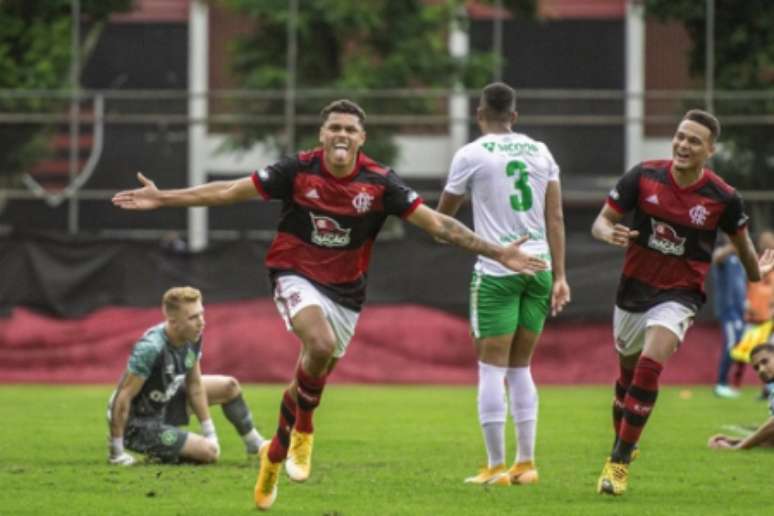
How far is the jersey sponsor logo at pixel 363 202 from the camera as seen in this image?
9.80m

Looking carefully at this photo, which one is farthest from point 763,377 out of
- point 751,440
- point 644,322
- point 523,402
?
point 523,402

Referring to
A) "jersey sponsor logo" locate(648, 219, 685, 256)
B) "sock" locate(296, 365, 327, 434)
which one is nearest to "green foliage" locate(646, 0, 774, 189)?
"jersey sponsor logo" locate(648, 219, 685, 256)

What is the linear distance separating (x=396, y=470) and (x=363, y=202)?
8.53 ft

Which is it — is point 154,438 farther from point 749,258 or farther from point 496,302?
point 749,258

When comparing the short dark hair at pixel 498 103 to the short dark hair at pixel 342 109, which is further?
the short dark hair at pixel 498 103

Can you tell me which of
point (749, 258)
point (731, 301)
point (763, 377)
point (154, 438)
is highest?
point (749, 258)

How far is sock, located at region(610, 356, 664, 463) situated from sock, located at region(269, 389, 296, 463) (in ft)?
6.40

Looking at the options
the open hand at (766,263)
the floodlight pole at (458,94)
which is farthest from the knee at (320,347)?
the floodlight pole at (458,94)

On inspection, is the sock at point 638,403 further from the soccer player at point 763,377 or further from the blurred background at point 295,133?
the blurred background at point 295,133

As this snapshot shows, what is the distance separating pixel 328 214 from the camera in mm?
9820

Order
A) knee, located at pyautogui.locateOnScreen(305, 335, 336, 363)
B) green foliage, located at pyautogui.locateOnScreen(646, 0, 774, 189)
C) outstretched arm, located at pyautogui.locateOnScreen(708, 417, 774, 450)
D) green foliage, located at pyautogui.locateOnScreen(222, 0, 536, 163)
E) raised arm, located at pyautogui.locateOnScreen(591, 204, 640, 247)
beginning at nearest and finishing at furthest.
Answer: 1. knee, located at pyautogui.locateOnScreen(305, 335, 336, 363)
2. raised arm, located at pyautogui.locateOnScreen(591, 204, 640, 247)
3. outstretched arm, located at pyautogui.locateOnScreen(708, 417, 774, 450)
4. green foliage, located at pyautogui.locateOnScreen(646, 0, 774, 189)
5. green foliage, located at pyautogui.locateOnScreen(222, 0, 536, 163)

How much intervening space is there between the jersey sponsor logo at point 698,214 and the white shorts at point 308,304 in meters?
2.18

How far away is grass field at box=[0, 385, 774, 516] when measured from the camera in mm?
9617

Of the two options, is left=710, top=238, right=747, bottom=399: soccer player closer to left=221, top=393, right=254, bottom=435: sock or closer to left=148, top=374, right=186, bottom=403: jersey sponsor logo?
left=221, top=393, right=254, bottom=435: sock
